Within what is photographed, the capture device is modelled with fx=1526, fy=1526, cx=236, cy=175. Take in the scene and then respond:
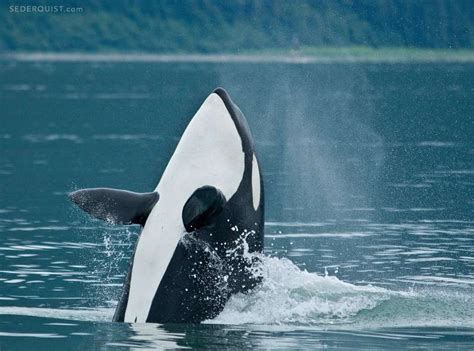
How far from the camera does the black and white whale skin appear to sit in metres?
15.8

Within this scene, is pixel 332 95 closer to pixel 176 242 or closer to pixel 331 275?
pixel 331 275

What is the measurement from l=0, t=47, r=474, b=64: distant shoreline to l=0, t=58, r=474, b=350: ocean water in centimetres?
8310

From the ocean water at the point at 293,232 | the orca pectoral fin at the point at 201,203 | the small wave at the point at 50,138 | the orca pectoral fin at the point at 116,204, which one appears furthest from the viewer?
the small wave at the point at 50,138

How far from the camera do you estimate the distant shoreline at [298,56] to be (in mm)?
146500

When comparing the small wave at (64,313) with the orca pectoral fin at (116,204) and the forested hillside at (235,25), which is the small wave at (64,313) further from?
the forested hillside at (235,25)

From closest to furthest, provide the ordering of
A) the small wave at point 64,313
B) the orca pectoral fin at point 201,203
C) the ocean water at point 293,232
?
1. the orca pectoral fin at point 201,203
2. the ocean water at point 293,232
3. the small wave at point 64,313

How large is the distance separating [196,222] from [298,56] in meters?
141

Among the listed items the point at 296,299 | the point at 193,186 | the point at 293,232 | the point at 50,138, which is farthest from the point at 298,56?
the point at 193,186

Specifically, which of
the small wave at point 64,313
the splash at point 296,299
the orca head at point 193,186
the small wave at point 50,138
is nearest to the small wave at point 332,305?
the splash at point 296,299

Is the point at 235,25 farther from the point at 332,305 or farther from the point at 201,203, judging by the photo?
the point at 201,203

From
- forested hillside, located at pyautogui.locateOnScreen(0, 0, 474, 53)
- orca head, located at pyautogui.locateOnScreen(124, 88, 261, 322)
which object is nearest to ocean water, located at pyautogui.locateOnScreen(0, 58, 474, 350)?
orca head, located at pyautogui.locateOnScreen(124, 88, 261, 322)

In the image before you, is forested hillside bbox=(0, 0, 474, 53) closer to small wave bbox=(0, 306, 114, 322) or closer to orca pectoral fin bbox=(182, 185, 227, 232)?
small wave bbox=(0, 306, 114, 322)

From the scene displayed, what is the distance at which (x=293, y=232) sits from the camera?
24859mm

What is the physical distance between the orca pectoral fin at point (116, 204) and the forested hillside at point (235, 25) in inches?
5444
